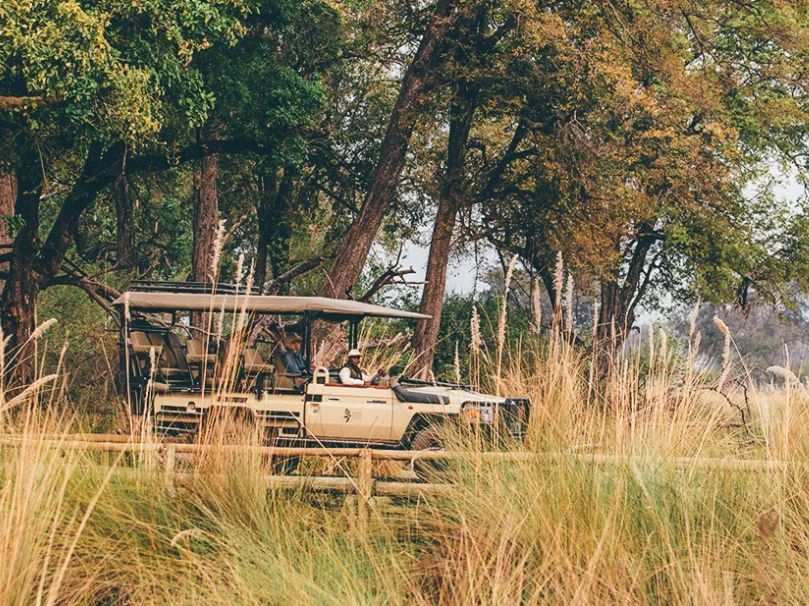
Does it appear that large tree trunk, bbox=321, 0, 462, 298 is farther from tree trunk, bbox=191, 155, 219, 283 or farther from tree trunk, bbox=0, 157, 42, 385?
tree trunk, bbox=0, 157, 42, 385

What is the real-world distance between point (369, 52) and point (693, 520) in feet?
61.6

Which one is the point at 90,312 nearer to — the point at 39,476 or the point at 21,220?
the point at 21,220

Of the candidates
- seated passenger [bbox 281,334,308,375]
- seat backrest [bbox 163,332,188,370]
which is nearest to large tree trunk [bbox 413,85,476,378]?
seated passenger [bbox 281,334,308,375]

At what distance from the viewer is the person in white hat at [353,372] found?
1108 cm

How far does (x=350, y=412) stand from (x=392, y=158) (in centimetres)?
1016

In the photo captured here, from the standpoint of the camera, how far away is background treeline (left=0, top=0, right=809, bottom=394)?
655 inches

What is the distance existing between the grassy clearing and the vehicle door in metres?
3.18

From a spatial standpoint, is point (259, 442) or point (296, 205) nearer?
point (259, 442)

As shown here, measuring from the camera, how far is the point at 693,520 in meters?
6.45

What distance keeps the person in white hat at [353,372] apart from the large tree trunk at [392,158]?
313 inches

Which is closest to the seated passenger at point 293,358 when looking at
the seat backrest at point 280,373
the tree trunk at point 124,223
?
the seat backrest at point 280,373

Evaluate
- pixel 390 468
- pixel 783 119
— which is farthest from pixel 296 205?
pixel 390 468

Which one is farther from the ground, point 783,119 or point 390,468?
point 783,119

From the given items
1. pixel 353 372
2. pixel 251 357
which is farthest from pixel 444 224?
pixel 251 357
